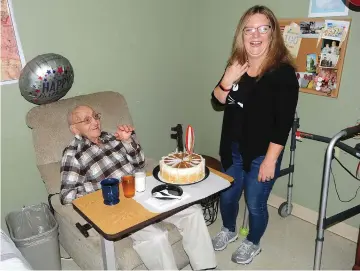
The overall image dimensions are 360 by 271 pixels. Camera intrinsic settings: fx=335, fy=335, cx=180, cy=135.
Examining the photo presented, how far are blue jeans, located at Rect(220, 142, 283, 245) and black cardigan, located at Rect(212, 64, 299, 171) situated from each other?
70 millimetres

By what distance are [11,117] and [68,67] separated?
1.86 feet

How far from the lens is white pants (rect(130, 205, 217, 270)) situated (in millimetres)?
1921

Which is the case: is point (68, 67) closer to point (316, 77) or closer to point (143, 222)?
point (143, 222)

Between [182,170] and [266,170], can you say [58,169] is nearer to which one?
[182,170]

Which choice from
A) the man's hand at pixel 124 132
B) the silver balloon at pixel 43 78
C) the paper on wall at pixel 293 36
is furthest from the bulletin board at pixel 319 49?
the silver balloon at pixel 43 78

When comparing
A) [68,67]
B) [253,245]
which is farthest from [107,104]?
[253,245]

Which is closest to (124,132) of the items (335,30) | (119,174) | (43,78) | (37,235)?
(119,174)

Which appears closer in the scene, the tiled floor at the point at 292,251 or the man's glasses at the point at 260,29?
the man's glasses at the point at 260,29

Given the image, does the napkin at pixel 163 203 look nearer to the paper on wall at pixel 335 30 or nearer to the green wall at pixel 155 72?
the green wall at pixel 155 72

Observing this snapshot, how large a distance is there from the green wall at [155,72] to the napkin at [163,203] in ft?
4.33

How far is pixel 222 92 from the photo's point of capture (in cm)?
217

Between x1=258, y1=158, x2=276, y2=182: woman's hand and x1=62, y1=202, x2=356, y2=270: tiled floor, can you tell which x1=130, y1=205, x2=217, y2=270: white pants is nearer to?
x1=62, y1=202, x2=356, y2=270: tiled floor

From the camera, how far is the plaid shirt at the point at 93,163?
207 cm

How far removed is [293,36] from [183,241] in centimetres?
180
